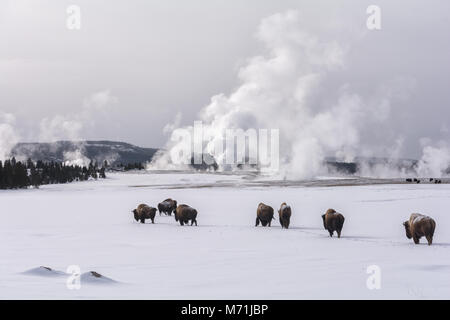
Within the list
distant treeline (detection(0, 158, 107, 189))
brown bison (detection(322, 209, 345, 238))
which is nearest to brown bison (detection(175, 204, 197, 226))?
brown bison (detection(322, 209, 345, 238))

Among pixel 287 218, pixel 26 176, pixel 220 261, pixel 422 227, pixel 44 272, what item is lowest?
pixel 220 261

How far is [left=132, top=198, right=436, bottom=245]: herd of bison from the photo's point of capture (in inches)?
739

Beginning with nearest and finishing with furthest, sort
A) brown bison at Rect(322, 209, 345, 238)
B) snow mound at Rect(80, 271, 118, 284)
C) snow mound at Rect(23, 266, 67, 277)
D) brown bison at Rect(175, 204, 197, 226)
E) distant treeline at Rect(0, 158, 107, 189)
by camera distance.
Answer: snow mound at Rect(80, 271, 118, 284) < snow mound at Rect(23, 266, 67, 277) < brown bison at Rect(322, 209, 345, 238) < brown bison at Rect(175, 204, 197, 226) < distant treeline at Rect(0, 158, 107, 189)

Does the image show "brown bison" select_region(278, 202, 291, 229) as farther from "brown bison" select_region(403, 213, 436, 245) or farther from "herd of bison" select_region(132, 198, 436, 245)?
"brown bison" select_region(403, 213, 436, 245)

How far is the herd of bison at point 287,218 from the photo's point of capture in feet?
61.6

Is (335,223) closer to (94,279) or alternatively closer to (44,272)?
(94,279)

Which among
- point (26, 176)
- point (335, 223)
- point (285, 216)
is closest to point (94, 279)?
point (335, 223)

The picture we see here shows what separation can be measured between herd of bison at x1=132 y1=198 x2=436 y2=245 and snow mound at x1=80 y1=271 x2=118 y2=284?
11.9 meters

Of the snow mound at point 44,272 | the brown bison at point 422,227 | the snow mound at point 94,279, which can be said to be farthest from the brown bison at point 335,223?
the snow mound at point 44,272

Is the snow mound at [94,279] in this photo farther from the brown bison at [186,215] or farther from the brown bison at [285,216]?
the brown bison at [186,215]

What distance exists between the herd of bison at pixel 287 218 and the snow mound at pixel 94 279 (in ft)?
39.1

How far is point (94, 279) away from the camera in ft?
38.6

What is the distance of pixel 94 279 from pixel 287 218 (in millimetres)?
14612
